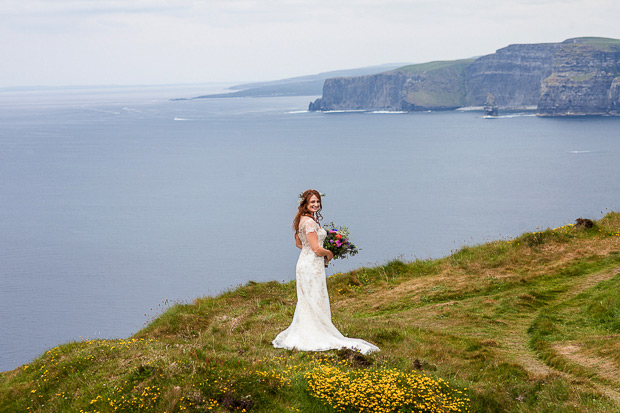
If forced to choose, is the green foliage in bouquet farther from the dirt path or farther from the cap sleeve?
the dirt path

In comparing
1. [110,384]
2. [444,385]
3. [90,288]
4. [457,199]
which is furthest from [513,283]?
[457,199]

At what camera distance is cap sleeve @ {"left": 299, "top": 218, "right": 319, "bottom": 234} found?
14930mm

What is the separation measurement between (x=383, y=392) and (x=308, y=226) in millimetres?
4863

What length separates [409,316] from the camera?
20.5m

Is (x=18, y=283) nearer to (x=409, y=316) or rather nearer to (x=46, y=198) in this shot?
(x=46, y=198)

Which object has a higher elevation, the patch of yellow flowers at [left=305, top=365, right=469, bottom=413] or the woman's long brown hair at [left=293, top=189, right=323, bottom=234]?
the woman's long brown hair at [left=293, top=189, right=323, bottom=234]

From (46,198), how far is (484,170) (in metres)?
107

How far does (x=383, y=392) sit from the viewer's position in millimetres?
11500

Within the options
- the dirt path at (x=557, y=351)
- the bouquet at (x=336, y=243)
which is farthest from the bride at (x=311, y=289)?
the dirt path at (x=557, y=351)

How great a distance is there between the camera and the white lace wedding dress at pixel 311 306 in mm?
14961

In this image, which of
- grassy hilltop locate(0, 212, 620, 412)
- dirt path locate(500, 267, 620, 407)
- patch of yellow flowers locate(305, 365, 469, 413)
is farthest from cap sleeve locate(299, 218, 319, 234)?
dirt path locate(500, 267, 620, 407)

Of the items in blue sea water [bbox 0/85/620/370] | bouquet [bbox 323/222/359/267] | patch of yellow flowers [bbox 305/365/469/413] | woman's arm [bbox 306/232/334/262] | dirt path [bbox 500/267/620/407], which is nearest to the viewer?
patch of yellow flowers [bbox 305/365/469/413]

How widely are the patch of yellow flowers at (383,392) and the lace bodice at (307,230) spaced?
3.75m

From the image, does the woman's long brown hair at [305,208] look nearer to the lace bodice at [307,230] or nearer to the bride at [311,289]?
the bride at [311,289]
